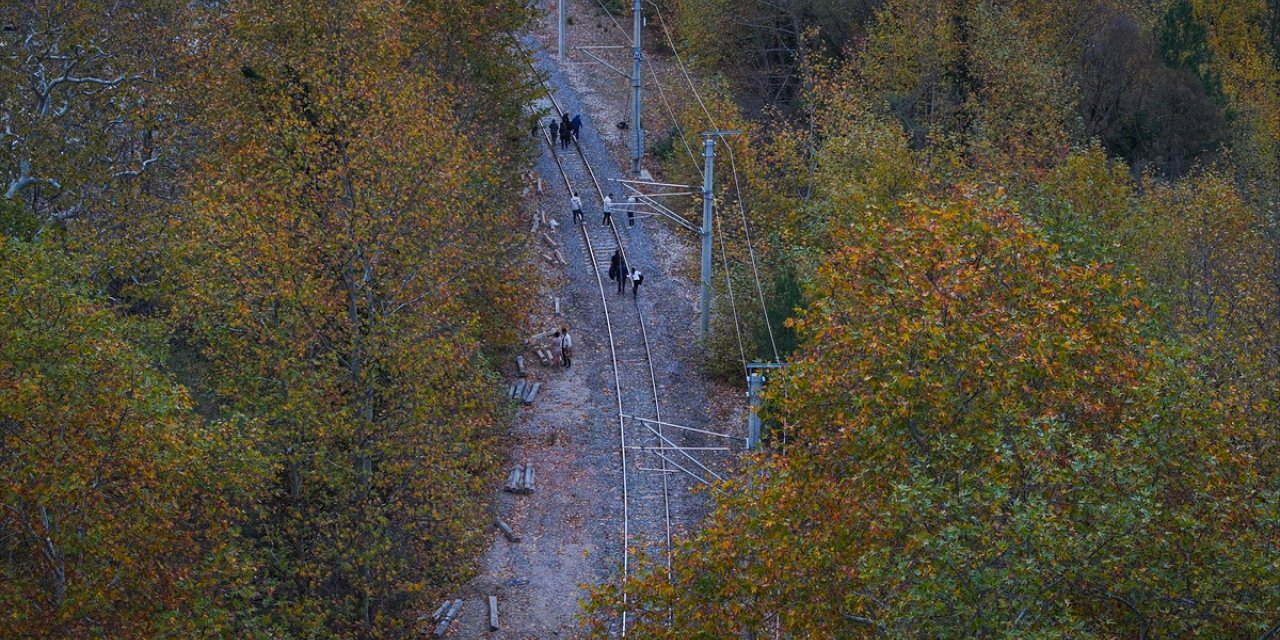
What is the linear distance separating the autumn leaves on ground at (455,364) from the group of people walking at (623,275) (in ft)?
11.2

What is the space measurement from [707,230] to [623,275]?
6056mm

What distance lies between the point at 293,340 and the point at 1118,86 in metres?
39.2

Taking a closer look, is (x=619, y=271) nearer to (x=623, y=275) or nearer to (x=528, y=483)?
(x=623, y=275)

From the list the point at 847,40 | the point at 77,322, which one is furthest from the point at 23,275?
the point at 847,40

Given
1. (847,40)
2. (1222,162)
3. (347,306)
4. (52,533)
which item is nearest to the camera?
(52,533)

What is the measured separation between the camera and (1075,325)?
16.5 meters

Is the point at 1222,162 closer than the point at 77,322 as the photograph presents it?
No

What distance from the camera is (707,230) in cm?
3206

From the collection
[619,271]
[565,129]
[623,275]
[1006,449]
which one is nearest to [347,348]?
[1006,449]

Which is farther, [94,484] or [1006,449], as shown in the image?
[94,484]

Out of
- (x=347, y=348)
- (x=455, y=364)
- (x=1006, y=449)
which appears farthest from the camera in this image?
(x=455, y=364)

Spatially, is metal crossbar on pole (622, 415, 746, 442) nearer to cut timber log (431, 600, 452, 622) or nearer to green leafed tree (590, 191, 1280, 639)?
cut timber log (431, 600, 452, 622)

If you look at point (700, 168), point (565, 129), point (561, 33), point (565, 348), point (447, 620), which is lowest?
point (447, 620)

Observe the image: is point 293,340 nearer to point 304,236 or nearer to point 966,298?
point 304,236
